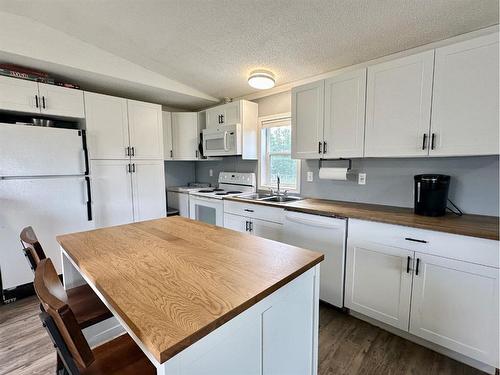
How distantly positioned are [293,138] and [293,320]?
1993mm

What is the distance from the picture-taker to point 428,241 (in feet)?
5.35

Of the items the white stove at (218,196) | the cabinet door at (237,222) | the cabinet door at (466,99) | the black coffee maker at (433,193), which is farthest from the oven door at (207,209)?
the cabinet door at (466,99)

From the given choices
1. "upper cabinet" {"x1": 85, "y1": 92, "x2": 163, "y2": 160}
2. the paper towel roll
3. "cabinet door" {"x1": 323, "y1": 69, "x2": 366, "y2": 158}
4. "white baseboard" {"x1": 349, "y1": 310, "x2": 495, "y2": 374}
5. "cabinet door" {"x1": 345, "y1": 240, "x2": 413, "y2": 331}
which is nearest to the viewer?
"white baseboard" {"x1": 349, "y1": 310, "x2": 495, "y2": 374}

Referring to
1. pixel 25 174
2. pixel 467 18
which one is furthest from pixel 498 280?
pixel 25 174

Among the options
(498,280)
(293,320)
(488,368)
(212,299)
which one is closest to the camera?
(212,299)

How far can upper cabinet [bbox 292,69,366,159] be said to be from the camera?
219 cm

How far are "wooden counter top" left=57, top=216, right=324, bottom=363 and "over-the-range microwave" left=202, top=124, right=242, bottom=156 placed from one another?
1898 millimetres

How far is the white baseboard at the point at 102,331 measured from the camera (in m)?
1.61

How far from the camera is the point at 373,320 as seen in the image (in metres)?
2.01

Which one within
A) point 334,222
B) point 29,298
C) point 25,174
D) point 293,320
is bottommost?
point 29,298

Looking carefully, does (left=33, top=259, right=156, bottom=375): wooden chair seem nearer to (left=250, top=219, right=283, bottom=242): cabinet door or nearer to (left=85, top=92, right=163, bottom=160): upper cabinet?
(left=250, top=219, right=283, bottom=242): cabinet door

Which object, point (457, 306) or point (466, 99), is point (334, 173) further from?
point (457, 306)

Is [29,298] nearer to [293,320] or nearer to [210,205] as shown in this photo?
[210,205]

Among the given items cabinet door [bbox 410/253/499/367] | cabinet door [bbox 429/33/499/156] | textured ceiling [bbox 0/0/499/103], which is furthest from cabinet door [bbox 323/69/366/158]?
cabinet door [bbox 410/253/499/367]
